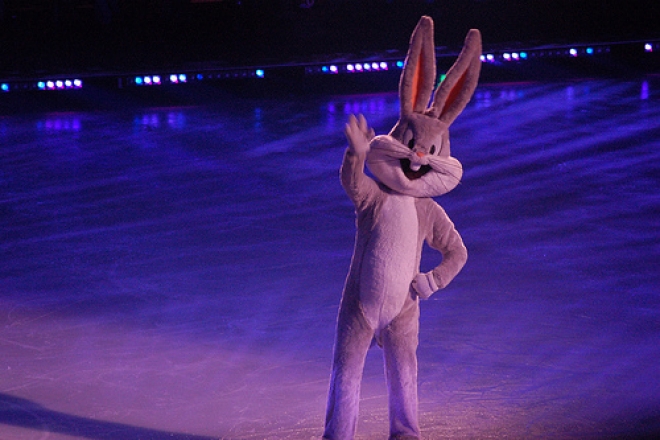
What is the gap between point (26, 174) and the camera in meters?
7.99

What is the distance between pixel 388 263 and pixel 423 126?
528mm

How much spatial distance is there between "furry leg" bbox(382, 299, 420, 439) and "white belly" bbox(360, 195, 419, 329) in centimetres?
6

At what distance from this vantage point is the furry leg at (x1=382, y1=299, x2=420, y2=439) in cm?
328

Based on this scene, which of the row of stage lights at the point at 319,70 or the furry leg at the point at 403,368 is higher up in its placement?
the row of stage lights at the point at 319,70

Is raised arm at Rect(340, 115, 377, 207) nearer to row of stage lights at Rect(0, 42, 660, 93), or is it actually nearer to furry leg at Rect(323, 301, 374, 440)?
furry leg at Rect(323, 301, 374, 440)

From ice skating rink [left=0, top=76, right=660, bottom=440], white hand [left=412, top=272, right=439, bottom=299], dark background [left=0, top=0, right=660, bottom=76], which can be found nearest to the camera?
white hand [left=412, top=272, right=439, bottom=299]

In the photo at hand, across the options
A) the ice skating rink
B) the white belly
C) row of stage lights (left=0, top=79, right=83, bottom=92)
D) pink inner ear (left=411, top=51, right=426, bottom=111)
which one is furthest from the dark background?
the white belly

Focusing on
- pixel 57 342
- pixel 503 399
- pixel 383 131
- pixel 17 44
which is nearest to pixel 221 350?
pixel 57 342

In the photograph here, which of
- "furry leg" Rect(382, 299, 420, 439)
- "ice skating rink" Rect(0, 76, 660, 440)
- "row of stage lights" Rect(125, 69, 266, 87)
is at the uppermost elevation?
"row of stage lights" Rect(125, 69, 266, 87)

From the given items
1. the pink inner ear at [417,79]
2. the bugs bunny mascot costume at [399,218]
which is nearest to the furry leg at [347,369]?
the bugs bunny mascot costume at [399,218]

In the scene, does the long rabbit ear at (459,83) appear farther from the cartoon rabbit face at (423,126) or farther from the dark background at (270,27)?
the dark background at (270,27)

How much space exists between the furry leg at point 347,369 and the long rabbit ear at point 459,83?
81cm

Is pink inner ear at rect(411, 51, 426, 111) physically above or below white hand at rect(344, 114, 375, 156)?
above

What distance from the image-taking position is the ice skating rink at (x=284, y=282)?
3990 mm
